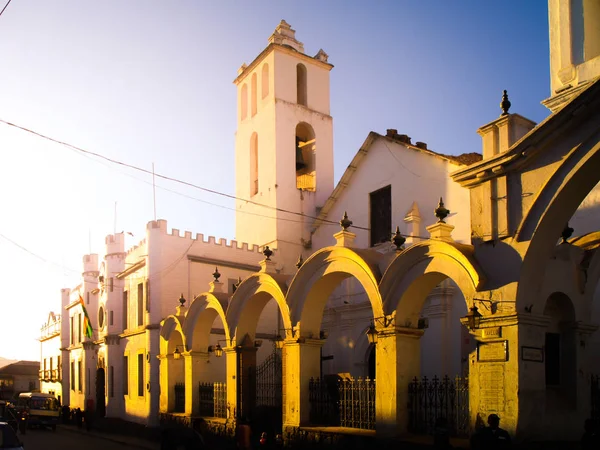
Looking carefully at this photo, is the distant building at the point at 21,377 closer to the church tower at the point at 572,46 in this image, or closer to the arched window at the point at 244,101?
the arched window at the point at 244,101

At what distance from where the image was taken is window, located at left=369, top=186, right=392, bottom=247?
72.8ft

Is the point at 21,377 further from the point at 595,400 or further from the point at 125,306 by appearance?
the point at 595,400

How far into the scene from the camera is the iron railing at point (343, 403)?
46.8ft

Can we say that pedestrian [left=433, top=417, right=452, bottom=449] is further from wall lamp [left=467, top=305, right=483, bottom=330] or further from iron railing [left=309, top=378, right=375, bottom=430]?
iron railing [left=309, top=378, right=375, bottom=430]

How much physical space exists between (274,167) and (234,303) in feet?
31.9

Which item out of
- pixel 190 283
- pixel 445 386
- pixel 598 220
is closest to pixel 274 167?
pixel 190 283

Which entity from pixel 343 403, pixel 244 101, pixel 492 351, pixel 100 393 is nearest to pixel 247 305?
pixel 343 403

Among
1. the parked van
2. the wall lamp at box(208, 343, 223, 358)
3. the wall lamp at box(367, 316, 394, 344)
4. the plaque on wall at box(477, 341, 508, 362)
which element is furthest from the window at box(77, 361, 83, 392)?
the plaque on wall at box(477, 341, 508, 362)

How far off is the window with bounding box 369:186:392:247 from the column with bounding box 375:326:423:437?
8.74 meters

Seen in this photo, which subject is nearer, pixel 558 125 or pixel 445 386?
pixel 558 125

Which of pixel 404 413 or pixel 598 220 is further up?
pixel 598 220

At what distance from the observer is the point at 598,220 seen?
15.3m

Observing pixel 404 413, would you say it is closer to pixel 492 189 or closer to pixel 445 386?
pixel 445 386

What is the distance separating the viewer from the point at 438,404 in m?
12.7
